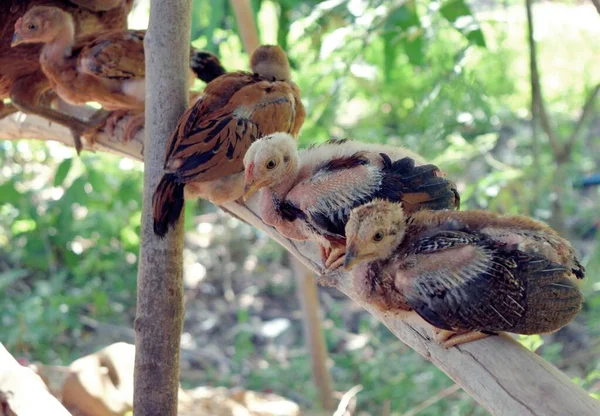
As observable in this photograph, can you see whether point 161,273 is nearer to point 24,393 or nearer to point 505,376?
point 24,393

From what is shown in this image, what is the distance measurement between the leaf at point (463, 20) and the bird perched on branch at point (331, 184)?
104 cm

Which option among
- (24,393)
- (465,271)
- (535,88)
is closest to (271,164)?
(465,271)

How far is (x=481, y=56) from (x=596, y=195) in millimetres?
1240

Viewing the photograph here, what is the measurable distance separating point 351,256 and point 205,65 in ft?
3.53

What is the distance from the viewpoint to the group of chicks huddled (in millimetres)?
1279

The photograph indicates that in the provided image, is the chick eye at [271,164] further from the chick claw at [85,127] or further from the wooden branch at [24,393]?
the chick claw at [85,127]

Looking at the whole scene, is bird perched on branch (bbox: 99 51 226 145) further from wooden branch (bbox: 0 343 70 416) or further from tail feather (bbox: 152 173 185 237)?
wooden branch (bbox: 0 343 70 416)

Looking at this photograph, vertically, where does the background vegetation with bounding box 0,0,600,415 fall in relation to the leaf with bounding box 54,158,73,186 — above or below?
below

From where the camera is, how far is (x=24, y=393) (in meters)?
1.70

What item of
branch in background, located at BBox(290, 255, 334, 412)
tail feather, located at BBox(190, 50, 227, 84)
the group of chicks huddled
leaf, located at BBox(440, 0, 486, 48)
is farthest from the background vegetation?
the group of chicks huddled

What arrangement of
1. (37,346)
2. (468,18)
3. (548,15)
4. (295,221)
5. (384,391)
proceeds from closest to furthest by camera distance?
(295,221) < (468,18) < (384,391) < (37,346) < (548,15)

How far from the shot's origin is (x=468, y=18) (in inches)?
100

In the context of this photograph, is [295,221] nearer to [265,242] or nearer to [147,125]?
[147,125]

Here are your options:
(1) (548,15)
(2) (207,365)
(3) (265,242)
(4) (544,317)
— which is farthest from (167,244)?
(1) (548,15)
